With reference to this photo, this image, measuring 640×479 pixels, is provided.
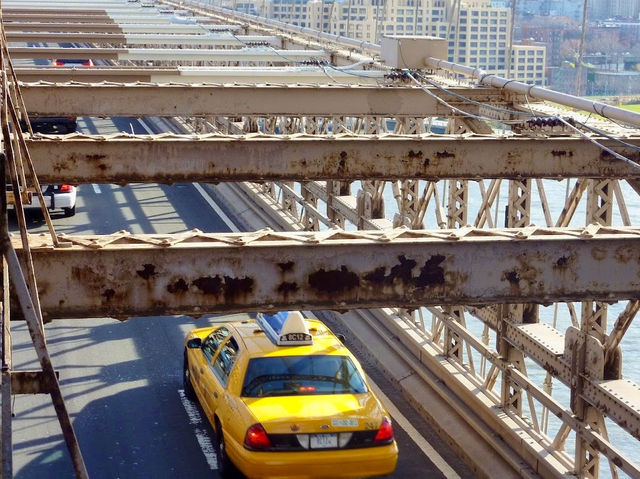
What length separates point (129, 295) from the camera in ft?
27.0

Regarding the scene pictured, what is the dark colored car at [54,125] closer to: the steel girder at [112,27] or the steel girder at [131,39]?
the steel girder at [112,27]

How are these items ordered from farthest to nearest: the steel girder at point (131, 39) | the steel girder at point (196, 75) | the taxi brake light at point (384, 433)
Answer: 1. the steel girder at point (131, 39)
2. the steel girder at point (196, 75)
3. the taxi brake light at point (384, 433)

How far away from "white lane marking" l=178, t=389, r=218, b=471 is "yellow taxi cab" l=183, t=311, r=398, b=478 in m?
0.47

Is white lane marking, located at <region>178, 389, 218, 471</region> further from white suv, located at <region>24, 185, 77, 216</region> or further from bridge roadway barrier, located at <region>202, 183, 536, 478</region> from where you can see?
white suv, located at <region>24, 185, 77, 216</region>

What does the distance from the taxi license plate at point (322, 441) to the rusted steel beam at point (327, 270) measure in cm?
384

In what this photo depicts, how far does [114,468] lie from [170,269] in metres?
5.99

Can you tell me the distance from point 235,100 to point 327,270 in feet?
29.2

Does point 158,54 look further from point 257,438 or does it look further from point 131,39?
point 257,438

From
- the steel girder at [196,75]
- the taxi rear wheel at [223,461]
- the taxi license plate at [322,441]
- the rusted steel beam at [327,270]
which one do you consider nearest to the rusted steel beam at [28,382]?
the rusted steel beam at [327,270]

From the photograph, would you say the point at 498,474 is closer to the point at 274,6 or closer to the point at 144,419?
the point at 144,419

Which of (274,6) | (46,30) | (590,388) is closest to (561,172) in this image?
(590,388)

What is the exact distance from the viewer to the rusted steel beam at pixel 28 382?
6.36 metres

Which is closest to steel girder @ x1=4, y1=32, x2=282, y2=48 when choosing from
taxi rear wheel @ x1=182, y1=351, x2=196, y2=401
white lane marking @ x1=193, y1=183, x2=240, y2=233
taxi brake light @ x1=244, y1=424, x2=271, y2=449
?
white lane marking @ x1=193, y1=183, x2=240, y2=233

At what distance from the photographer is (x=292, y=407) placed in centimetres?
1247
